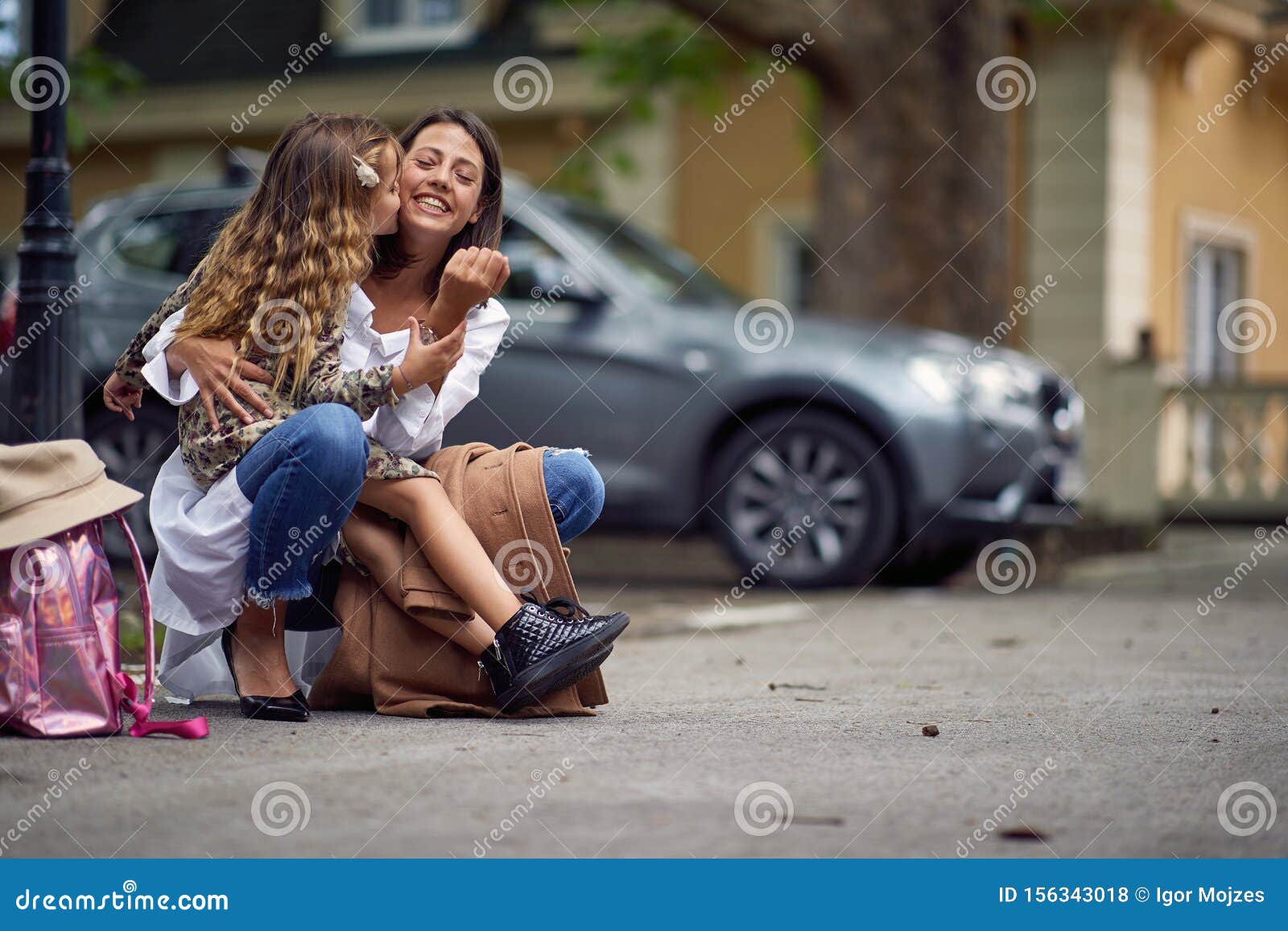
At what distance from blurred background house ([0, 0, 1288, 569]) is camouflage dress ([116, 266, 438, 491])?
7632 mm

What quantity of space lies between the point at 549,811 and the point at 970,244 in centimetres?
699

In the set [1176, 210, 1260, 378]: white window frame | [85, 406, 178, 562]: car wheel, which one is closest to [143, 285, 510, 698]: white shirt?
[85, 406, 178, 562]: car wheel

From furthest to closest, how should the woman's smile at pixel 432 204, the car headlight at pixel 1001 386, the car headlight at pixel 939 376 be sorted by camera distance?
the car headlight at pixel 1001 386
the car headlight at pixel 939 376
the woman's smile at pixel 432 204

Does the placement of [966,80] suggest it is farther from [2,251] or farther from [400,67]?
[2,251]

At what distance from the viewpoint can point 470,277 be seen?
3502 millimetres

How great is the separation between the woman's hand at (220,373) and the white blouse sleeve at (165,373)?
0.03 metres

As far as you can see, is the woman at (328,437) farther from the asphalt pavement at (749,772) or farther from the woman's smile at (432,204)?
the asphalt pavement at (749,772)

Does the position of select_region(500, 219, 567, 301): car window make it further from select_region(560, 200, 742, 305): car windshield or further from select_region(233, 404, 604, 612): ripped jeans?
select_region(233, 404, 604, 612): ripped jeans

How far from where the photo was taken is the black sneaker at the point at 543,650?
11.8 ft

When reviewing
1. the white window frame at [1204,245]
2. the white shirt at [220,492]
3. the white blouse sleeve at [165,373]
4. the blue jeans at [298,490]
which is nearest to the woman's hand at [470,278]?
the white shirt at [220,492]

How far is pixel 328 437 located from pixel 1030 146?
11.1 metres

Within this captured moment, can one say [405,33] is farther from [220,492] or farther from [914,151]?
[220,492]

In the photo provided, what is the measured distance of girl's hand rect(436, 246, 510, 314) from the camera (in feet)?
11.5

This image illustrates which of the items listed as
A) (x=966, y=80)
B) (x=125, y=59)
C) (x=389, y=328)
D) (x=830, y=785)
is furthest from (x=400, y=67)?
(x=830, y=785)
